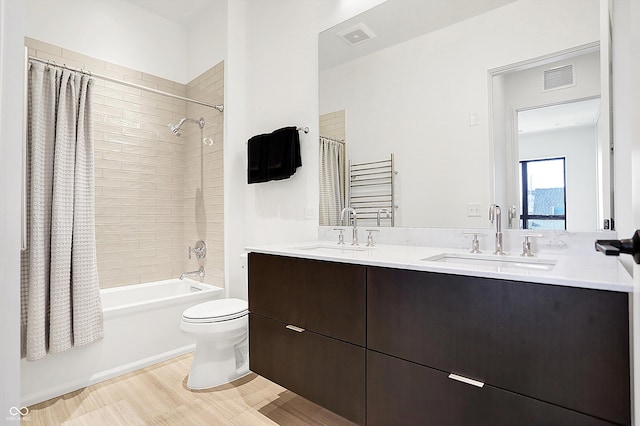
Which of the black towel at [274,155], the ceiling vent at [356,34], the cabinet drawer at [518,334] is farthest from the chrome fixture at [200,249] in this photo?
the cabinet drawer at [518,334]

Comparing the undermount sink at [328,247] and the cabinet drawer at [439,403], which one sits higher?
the undermount sink at [328,247]

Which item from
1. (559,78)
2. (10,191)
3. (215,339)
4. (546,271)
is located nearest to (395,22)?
(559,78)

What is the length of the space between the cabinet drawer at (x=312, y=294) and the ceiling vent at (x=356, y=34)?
146 cm

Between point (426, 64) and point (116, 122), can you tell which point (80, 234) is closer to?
point (116, 122)

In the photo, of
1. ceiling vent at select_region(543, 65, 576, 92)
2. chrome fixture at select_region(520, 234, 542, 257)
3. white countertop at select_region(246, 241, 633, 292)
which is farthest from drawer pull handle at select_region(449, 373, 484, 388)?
ceiling vent at select_region(543, 65, 576, 92)

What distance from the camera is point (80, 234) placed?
7.11 feet

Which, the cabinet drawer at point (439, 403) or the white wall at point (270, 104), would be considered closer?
the cabinet drawer at point (439, 403)

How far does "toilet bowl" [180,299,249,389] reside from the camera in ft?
6.54

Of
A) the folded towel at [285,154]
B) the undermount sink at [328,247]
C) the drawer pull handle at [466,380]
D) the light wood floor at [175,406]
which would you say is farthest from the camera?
the folded towel at [285,154]

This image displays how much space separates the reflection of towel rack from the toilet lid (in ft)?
3.20

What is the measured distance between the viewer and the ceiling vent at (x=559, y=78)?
1416 millimetres

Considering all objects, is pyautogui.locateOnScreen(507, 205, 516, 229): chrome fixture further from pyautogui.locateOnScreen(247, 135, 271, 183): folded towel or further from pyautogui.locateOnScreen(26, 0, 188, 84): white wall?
pyautogui.locateOnScreen(26, 0, 188, 84): white wall

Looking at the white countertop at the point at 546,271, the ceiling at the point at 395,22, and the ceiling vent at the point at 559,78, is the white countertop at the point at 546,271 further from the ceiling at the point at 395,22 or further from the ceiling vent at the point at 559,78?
the ceiling at the point at 395,22

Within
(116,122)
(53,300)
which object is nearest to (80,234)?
(53,300)
